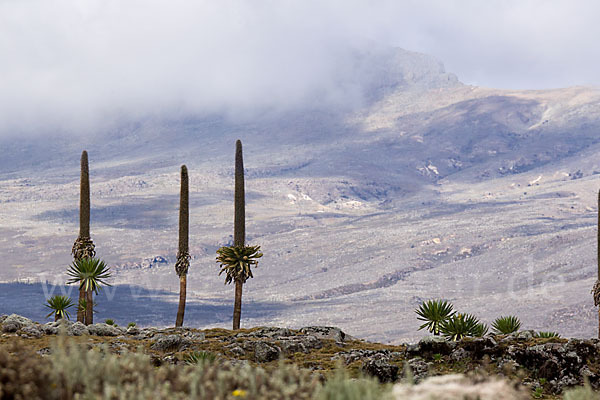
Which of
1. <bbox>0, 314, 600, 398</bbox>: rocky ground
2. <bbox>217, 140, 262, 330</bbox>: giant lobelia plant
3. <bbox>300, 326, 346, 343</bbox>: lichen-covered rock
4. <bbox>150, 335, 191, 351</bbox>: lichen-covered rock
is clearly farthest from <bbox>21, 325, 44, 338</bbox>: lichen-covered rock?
<bbox>217, 140, 262, 330</bbox>: giant lobelia plant

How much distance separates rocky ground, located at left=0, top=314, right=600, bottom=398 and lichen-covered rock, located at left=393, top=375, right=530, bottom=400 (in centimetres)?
451

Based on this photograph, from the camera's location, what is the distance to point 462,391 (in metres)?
6.77

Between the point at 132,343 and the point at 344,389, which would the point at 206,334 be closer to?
the point at 132,343

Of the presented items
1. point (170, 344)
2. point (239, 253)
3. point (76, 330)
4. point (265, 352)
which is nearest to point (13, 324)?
point (76, 330)

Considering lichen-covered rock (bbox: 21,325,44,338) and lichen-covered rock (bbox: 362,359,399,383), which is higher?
lichen-covered rock (bbox: 21,325,44,338)

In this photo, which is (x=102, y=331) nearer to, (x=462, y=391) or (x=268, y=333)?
(x=268, y=333)

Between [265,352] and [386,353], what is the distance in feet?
11.8

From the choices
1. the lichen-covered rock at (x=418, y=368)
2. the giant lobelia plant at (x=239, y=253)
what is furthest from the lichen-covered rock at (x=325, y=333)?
the lichen-covered rock at (x=418, y=368)

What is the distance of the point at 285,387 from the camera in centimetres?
684

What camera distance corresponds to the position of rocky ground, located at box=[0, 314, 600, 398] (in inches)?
651

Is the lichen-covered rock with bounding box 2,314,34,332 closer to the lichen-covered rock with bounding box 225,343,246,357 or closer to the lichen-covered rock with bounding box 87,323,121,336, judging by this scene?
the lichen-covered rock with bounding box 87,323,121,336

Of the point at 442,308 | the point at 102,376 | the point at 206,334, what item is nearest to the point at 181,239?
the point at 206,334

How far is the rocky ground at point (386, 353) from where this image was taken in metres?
16.5

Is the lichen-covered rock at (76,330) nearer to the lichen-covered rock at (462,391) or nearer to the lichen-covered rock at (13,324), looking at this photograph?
→ the lichen-covered rock at (13,324)
